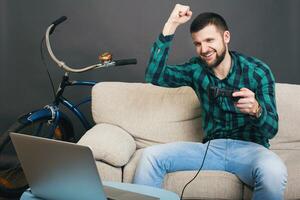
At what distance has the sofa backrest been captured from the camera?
2514mm

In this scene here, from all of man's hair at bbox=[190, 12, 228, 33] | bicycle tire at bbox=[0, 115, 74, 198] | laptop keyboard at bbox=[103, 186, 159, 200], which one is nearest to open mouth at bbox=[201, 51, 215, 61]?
man's hair at bbox=[190, 12, 228, 33]

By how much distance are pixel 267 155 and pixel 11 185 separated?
1622 mm

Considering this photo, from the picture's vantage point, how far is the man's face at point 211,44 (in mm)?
2166

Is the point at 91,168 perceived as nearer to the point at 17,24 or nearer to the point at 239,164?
the point at 239,164

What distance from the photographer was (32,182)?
150cm

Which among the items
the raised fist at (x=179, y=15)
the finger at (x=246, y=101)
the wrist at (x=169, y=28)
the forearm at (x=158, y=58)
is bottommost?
the finger at (x=246, y=101)

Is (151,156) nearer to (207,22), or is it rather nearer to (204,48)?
(204,48)

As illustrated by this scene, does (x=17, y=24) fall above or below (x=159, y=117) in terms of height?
above

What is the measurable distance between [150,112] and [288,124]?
2.61 feet

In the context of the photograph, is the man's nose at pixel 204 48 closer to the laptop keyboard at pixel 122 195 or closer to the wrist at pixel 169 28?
the wrist at pixel 169 28

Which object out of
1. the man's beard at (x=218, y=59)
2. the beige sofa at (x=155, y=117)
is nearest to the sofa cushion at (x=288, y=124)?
the beige sofa at (x=155, y=117)

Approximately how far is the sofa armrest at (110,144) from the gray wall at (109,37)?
83 centimetres

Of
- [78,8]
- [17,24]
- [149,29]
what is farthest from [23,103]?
[149,29]

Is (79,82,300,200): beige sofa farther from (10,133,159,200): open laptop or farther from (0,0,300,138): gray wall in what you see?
(10,133,159,200): open laptop
